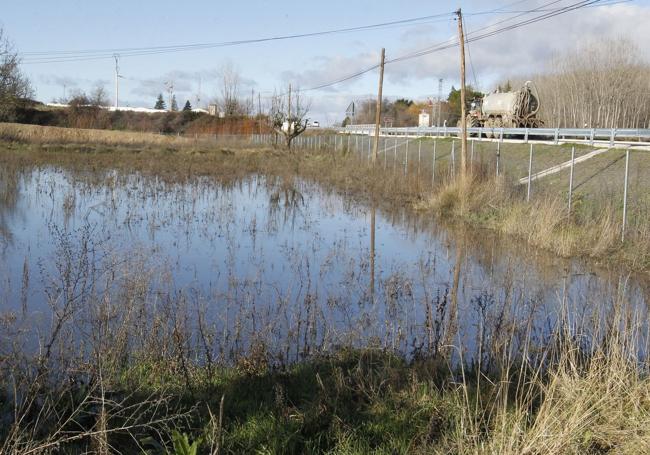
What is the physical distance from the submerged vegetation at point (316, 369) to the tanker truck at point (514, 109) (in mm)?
24225

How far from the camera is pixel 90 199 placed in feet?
65.3

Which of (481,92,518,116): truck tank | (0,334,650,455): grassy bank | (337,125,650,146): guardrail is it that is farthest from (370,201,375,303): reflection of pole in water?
(481,92,518,116): truck tank

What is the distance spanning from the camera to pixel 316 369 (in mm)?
6422

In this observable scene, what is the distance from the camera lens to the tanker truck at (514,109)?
35.7 m

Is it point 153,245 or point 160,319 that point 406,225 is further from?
point 160,319

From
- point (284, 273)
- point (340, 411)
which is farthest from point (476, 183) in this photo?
point (340, 411)

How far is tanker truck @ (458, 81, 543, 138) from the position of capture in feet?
117

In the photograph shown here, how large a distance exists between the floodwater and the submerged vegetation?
2.8 inches

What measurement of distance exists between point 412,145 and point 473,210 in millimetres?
23395

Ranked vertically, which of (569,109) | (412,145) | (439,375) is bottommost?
(439,375)

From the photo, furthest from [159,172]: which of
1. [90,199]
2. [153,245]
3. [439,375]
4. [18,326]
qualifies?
[439,375]

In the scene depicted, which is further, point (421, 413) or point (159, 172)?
point (159, 172)

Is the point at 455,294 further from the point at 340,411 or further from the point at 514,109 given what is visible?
the point at 514,109

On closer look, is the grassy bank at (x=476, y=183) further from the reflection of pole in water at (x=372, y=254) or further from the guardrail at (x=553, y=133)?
the reflection of pole in water at (x=372, y=254)
